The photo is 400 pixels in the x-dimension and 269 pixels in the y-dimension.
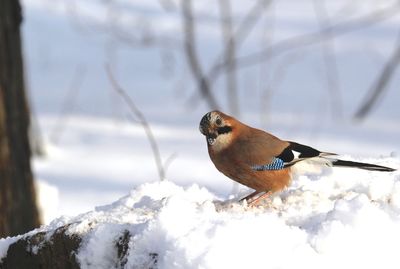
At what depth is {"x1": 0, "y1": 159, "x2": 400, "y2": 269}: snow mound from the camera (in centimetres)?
215

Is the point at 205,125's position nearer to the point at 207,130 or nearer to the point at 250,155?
the point at 207,130

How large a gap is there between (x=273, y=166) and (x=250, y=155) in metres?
0.10

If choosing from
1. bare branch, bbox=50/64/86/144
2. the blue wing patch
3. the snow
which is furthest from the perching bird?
bare branch, bbox=50/64/86/144

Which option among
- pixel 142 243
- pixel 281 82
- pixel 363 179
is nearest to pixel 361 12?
pixel 281 82

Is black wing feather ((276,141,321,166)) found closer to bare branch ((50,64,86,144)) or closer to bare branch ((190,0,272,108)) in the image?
bare branch ((50,64,86,144))

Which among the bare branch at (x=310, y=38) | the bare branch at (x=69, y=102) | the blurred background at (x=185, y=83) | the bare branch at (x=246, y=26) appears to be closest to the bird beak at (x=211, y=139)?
the blurred background at (x=185, y=83)

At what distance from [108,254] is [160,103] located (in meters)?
7.10

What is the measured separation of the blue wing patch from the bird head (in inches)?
4.8

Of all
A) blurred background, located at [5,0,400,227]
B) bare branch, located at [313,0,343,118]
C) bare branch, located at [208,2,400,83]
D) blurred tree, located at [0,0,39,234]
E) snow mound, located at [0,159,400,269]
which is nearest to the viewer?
snow mound, located at [0,159,400,269]

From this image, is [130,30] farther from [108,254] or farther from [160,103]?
[108,254]

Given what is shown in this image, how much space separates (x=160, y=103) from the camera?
952 centimetres

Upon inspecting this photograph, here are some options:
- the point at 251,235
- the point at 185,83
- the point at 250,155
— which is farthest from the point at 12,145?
the point at 185,83

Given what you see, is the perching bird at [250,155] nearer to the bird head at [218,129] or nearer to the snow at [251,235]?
the bird head at [218,129]

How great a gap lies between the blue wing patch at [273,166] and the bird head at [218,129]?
0.12m
